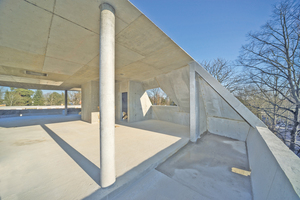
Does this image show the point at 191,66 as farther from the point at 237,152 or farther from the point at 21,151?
the point at 21,151

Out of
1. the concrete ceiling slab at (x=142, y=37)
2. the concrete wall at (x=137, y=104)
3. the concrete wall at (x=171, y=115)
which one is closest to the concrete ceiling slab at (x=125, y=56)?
the concrete ceiling slab at (x=142, y=37)

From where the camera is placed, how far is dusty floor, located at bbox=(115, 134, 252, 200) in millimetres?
1999

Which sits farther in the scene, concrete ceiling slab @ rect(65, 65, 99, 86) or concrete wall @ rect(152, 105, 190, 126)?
concrete wall @ rect(152, 105, 190, 126)

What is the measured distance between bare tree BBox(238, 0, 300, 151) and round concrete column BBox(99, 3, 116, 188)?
7972mm

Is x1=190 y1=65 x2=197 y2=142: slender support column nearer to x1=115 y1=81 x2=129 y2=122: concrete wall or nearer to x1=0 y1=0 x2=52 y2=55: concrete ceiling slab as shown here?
x1=0 y1=0 x2=52 y2=55: concrete ceiling slab

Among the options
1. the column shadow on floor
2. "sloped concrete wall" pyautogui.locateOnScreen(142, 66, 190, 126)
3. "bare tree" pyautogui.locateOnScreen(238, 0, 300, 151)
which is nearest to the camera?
the column shadow on floor

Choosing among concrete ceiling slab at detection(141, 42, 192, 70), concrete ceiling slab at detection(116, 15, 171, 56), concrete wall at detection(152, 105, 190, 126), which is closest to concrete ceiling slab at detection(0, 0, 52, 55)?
concrete ceiling slab at detection(116, 15, 171, 56)

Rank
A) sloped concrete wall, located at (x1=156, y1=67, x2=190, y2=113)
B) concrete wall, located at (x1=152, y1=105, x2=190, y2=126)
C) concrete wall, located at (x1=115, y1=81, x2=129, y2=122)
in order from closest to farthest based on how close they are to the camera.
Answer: sloped concrete wall, located at (x1=156, y1=67, x2=190, y2=113)
concrete wall, located at (x1=152, y1=105, x2=190, y2=126)
concrete wall, located at (x1=115, y1=81, x2=129, y2=122)

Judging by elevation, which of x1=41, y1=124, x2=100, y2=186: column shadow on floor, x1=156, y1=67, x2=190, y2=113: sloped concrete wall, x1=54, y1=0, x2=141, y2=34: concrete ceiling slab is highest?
x1=54, y1=0, x2=141, y2=34: concrete ceiling slab

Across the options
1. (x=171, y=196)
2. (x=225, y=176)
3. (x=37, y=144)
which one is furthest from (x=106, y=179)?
(x=37, y=144)

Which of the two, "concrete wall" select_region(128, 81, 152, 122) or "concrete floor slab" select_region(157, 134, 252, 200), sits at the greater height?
"concrete wall" select_region(128, 81, 152, 122)

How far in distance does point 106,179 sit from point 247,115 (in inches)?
187

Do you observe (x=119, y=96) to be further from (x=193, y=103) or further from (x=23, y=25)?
(x=23, y=25)

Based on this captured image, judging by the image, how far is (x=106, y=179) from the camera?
1.96m
